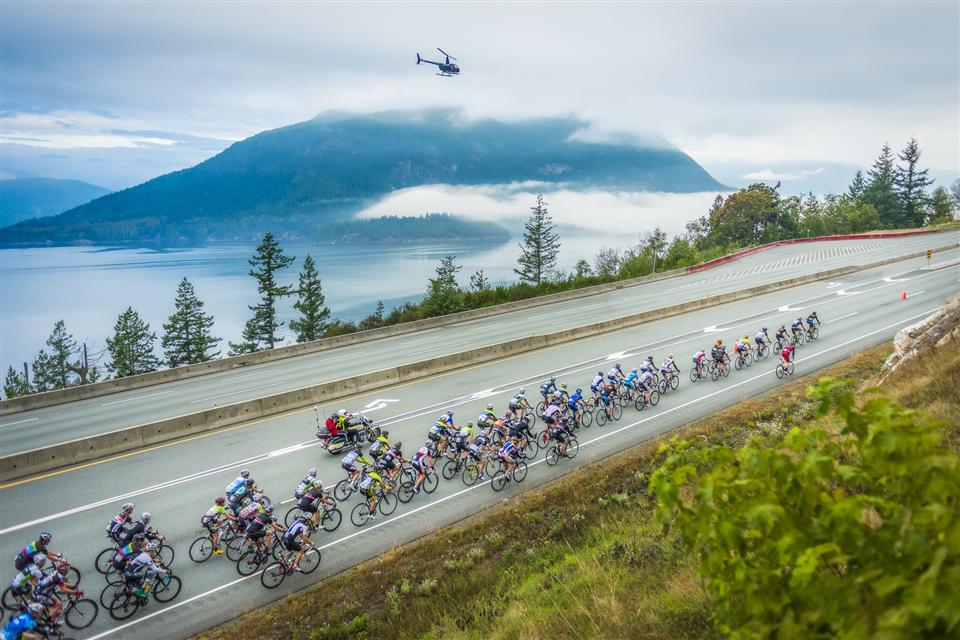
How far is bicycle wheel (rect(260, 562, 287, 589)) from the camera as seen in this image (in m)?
12.5

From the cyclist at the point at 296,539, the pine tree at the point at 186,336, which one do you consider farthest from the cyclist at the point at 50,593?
the pine tree at the point at 186,336

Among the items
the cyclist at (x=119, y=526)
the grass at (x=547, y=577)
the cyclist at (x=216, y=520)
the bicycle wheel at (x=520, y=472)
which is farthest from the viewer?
the bicycle wheel at (x=520, y=472)

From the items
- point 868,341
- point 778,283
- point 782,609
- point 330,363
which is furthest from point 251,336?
point 782,609

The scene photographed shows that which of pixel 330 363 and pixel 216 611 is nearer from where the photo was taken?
pixel 216 611

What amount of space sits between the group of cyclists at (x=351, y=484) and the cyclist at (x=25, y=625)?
2 cm

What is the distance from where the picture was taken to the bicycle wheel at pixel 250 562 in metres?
13.0

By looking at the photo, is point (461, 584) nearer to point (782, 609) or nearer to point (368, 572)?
point (368, 572)

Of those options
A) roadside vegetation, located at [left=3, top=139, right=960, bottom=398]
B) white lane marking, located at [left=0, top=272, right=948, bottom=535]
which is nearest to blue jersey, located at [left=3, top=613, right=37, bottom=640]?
white lane marking, located at [left=0, top=272, right=948, bottom=535]

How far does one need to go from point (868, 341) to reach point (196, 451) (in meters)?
A: 32.2

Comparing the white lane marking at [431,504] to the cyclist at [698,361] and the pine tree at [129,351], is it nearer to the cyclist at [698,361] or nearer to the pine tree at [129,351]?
the cyclist at [698,361]

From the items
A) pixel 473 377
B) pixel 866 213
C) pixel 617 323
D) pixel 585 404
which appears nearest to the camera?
pixel 585 404

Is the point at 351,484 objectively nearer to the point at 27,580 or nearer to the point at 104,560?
the point at 104,560

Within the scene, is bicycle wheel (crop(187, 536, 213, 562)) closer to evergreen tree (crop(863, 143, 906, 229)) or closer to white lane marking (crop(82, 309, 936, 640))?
white lane marking (crop(82, 309, 936, 640))

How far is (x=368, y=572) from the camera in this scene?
1234 centimetres
